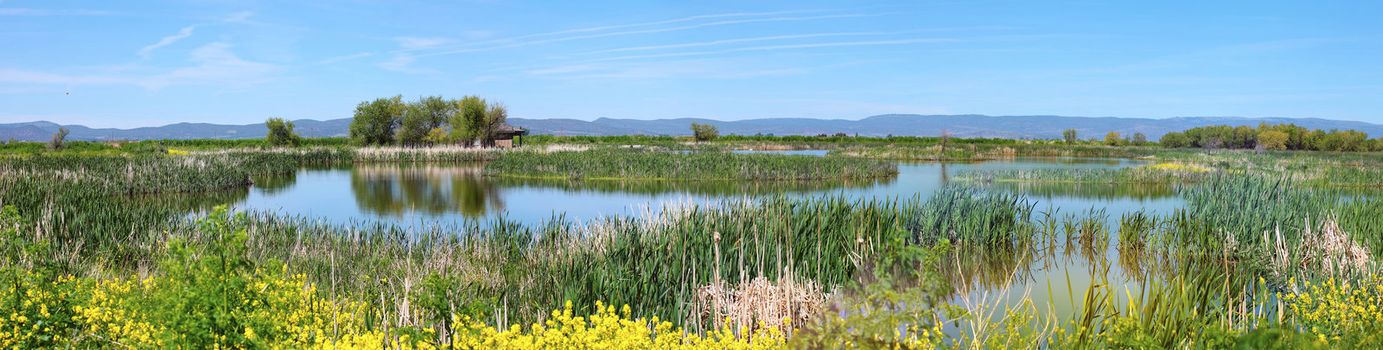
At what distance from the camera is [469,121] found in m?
55.2

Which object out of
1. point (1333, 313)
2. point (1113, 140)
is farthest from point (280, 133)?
point (1113, 140)

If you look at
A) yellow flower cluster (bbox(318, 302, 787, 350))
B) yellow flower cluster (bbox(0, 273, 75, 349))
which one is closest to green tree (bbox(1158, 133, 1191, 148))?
yellow flower cluster (bbox(318, 302, 787, 350))

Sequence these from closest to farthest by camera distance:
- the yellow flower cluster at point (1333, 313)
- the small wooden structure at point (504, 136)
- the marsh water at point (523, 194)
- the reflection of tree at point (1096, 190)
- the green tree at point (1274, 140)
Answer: the yellow flower cluster at point (1333, 313)
the marsh water at point (523, 194)
the reflection of tree at point (1096, 190)
the small wooden structure at point (504, 136)
the green tree at point (1274, 140)

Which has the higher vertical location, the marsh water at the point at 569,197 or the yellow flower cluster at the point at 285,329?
the yellow flower cluster at the point at 285,329

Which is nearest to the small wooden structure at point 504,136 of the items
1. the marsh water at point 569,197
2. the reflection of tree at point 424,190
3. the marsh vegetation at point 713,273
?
the reflection of tree at point 424,190

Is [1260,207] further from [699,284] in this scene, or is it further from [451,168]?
[451,168]

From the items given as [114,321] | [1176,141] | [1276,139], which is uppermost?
[1276,139]

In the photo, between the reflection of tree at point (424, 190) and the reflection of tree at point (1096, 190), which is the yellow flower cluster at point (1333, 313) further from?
the reflection of tree at point (1096, 190)

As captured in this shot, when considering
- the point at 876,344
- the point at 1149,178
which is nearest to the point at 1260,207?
the point at 876,344

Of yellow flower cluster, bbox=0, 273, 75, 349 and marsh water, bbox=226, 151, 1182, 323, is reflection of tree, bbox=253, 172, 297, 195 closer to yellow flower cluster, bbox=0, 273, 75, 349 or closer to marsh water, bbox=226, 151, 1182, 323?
marsh water, bbox=226, 151, 1182, 323

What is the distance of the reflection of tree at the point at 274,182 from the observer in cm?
2861

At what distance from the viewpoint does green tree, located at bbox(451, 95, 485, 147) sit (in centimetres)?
5497

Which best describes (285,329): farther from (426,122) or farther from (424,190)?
(426,122)

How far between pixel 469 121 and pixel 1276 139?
65532 mm
